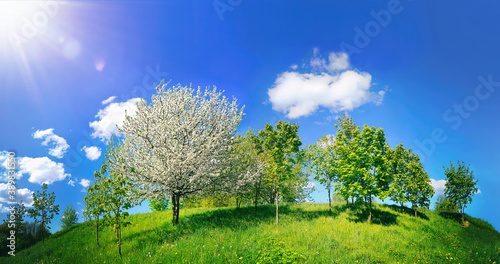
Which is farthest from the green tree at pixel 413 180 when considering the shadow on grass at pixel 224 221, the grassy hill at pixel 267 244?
the shadow on grass at pixel 224 221

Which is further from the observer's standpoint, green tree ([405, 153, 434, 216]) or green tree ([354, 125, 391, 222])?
green tree ([405, 153, 434, 216])

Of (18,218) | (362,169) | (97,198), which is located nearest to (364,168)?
(362,169)

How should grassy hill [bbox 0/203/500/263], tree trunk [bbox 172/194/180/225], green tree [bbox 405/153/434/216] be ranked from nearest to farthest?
grassy hill [bbox 0/203/500/263], tree trunk [bbox 172/194/180/225], green tree [bbox 405/153/434/216]

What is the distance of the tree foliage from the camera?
15.3 m

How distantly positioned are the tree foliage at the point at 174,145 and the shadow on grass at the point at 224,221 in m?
1.59

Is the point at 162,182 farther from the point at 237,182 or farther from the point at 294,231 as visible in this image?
the point at 294,231

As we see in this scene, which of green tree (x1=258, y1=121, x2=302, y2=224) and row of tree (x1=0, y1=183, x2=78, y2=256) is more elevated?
green tree (x1=258, y1=121, x2=302, y2=224)

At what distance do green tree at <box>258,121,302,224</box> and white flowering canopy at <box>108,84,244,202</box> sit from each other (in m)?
4.03

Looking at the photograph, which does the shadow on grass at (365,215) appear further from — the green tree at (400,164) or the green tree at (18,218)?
the green tree at (18,218)

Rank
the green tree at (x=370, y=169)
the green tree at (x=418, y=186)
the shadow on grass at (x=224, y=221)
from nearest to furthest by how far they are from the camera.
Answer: the shadow on grass at (x=224, y=221), the green tree at (x=370, y=169), the green tree at (x=418, y=186)

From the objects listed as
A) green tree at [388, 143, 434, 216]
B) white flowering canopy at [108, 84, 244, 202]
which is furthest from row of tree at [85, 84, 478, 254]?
green tree at [388, 143, 434, 216]

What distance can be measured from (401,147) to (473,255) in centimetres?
1968

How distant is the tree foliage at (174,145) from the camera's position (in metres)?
15.3

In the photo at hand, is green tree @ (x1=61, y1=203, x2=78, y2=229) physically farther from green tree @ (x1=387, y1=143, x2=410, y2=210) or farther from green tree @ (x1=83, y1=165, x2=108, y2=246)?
green tree @ (x1=387, y1=143, x2=410, y2=210)
